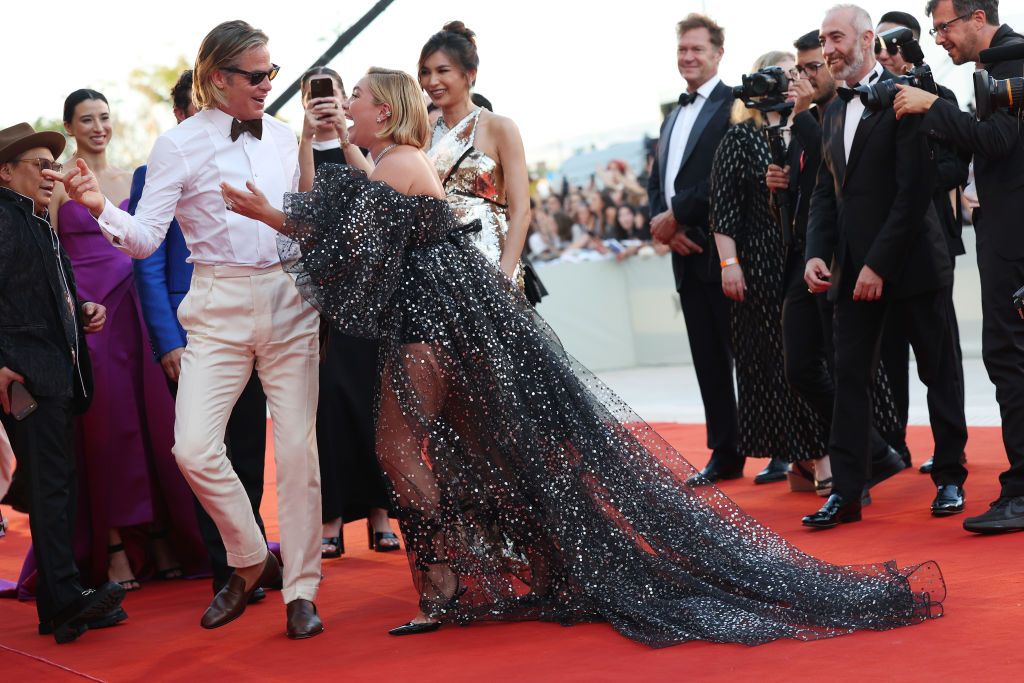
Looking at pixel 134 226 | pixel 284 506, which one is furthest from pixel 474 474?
pixel 134 226

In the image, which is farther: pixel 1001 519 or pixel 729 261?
pixel 729 261

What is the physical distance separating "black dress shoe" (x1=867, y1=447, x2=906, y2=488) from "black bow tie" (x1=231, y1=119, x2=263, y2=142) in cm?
264

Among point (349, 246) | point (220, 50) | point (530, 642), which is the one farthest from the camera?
point (220, 50)

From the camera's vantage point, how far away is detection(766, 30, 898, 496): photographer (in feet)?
16.3

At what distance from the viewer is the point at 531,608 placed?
3537 millimetres

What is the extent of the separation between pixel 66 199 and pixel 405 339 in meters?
1.73

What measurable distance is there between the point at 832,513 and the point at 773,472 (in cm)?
131

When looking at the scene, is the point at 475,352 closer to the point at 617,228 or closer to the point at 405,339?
the point at 405,339

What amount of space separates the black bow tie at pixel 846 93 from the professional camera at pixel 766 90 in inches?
28.7

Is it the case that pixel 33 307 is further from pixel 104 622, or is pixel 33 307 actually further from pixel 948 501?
pixel 948 501

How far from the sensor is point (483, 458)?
3566 millimetres

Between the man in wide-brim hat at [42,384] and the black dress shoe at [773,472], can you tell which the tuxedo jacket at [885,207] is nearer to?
the black dress shoe at [773,472]

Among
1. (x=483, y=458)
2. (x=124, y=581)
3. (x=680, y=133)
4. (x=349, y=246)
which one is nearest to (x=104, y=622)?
(x=124, y=581)

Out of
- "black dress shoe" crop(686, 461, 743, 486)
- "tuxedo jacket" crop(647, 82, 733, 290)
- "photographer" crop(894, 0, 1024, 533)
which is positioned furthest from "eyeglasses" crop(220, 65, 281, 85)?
"black dress shoe" crop(686, 461, 743, 486)
